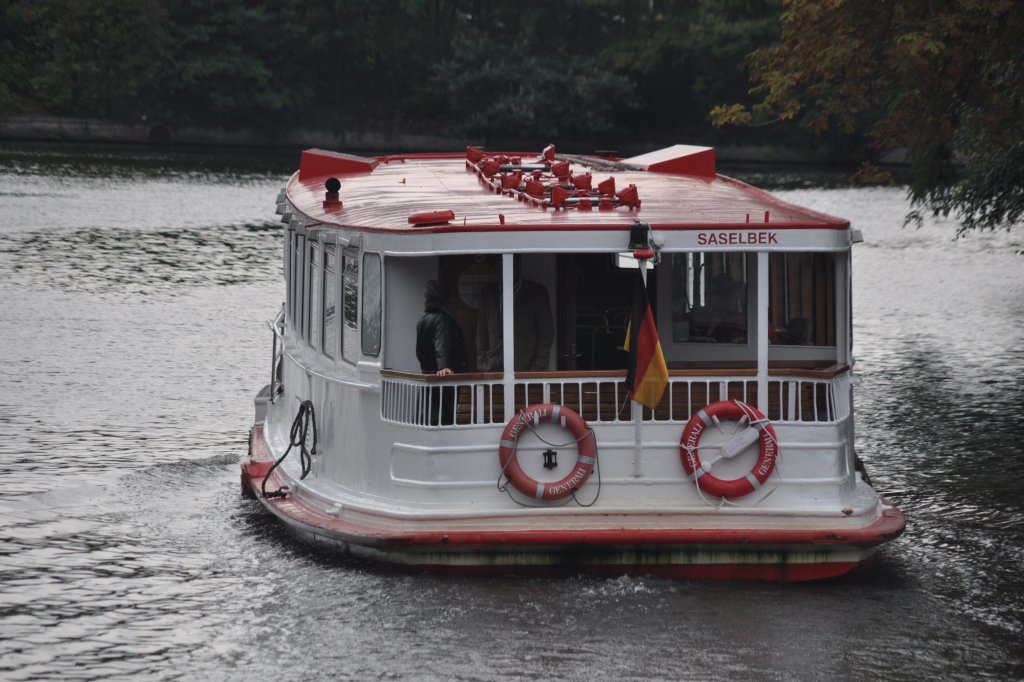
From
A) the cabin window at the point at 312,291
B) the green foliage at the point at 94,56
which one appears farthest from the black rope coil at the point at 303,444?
the green foliage at the point at 94,56

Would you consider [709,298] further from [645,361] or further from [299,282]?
[299,282]

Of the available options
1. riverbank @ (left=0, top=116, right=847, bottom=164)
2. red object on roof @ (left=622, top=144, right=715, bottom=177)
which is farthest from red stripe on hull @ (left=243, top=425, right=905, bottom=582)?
riverbank @ (left=0, top=116, right=847, bottom=164)

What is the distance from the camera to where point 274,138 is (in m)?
80.6

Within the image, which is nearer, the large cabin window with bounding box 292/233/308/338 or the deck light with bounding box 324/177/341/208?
the deck light with bounding box 324/177/341/208

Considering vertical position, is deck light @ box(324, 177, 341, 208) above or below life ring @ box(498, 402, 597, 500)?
above

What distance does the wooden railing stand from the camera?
39.2ft

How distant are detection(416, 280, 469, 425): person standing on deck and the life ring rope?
52cm

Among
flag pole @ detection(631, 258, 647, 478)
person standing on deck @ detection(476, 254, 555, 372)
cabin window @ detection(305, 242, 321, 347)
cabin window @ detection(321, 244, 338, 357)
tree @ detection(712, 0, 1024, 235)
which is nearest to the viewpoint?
flag pole @ detection(631, 258, 647, 478)

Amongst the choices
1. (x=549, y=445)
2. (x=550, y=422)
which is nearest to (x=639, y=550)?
(x=549, y=445)

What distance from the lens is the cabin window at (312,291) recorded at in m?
14.1

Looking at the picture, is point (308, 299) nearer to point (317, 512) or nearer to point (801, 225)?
A: point (317, 512)

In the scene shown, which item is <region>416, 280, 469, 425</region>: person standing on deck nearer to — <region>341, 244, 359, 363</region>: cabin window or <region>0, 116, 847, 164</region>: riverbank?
<region>341, 244, 359, 363</region>: cabin window

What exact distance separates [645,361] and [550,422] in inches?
33.0

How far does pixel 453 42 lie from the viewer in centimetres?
8094
